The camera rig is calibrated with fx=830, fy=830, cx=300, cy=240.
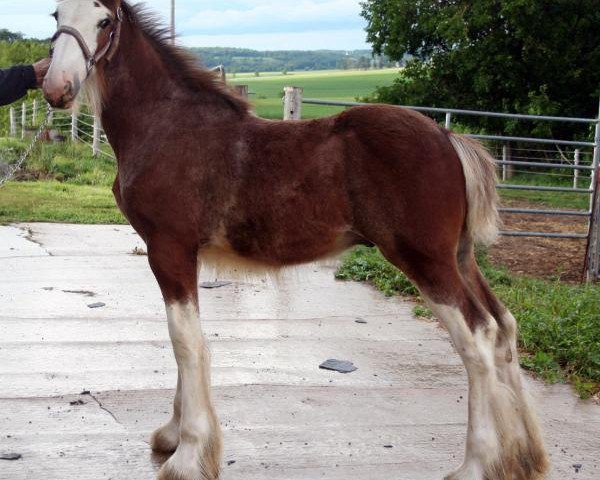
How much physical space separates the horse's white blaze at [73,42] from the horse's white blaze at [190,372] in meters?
1.09

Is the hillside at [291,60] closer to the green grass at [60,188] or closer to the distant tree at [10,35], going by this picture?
the distant tree at [10,35]

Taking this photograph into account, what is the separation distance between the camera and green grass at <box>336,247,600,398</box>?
5.27m

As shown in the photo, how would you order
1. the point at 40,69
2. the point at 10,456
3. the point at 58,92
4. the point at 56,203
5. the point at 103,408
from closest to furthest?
1. the point at 58,92
2. the point at 10,456
3. the point at 40,69
4. the point at 103,408
5. the point at 56,203

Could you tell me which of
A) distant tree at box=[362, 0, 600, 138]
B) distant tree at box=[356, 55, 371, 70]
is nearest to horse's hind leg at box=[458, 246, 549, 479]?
distant tree at box=[362, 0, 600, 138]

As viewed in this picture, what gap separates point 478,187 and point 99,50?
1809 mm

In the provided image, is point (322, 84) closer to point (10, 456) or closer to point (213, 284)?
point (213, 284)

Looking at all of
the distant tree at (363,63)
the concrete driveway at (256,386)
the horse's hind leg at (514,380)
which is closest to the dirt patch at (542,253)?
the concrete driveway at (256,386)

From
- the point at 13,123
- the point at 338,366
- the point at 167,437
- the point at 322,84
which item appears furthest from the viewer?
the point at 322,84

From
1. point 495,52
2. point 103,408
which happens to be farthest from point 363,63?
point 103,408

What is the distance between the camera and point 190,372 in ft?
12.3

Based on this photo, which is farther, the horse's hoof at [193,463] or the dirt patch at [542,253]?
the dirt patch at [542,253]

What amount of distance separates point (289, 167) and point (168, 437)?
144cm

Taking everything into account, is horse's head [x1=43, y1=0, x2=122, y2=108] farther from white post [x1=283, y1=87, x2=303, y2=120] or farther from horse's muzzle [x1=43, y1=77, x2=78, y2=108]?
white post [x1=283, y1=87, x2=303, y2=120]

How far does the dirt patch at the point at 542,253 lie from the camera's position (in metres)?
8.76
